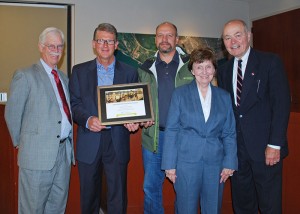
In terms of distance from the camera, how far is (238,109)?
91.5 inches

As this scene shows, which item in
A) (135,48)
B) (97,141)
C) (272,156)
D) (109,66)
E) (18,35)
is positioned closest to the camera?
(272,156)

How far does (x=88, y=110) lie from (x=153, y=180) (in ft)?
2.61

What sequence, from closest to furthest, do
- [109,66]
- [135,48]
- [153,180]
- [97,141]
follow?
1. [97,141]
2. [109,66]
3. [153,180]
4. [135,48]

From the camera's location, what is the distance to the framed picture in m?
2.28

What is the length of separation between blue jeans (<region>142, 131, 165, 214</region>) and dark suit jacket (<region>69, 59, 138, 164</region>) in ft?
0.74

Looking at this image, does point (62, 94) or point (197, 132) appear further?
point (62, 94)

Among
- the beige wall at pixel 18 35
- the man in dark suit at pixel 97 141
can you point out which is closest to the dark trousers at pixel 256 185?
the man in dark suit at pixel 97 141

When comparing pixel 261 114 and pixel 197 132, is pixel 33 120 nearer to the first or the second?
pixel 197 132

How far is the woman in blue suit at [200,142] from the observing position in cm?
211

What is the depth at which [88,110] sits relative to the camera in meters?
2.35

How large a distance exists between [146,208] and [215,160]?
2.74 feet

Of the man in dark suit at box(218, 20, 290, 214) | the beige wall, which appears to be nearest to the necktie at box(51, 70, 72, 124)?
the man in dark suit at box(218, 20, 290, 214)

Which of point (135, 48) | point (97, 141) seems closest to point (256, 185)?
point (97, 141)

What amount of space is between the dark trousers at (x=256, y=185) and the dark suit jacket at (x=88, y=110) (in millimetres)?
898
